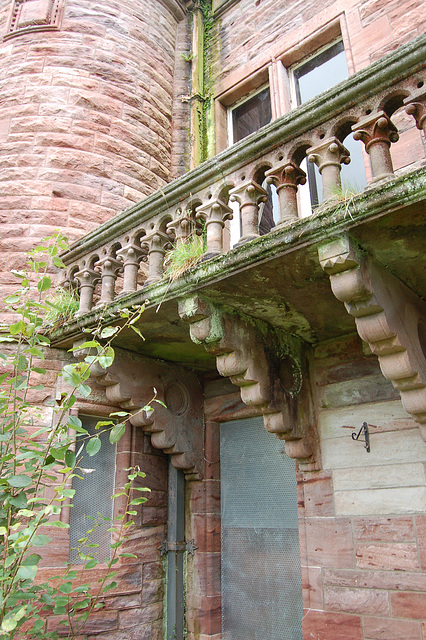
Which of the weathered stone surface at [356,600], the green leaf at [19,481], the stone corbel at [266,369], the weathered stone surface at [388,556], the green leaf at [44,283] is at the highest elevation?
the green leaf at [44,283]

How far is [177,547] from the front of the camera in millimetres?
4496

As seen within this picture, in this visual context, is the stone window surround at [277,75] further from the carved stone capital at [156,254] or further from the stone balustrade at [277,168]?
the carved stone capital at [156,254]

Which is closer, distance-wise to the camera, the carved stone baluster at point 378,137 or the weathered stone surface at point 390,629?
the carved stone baluster at point 378,137

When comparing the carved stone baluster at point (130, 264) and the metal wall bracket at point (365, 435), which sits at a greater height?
the carved stone baluster at point (130, 264)

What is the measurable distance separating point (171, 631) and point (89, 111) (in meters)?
4.90

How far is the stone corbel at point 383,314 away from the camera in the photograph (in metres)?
2.54

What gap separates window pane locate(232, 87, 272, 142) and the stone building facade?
3cm

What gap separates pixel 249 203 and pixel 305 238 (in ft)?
1.89

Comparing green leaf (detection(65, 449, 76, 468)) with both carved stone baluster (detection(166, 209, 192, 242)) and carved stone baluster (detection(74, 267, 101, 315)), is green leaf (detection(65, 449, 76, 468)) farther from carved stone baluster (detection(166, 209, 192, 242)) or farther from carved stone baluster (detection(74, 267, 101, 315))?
carved stone baluster (detection(74, 267, 101, 315))

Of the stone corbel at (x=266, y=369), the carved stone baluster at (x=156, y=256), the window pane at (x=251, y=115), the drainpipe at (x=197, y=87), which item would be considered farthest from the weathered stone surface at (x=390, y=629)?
the window pane at (x=251, y=115)

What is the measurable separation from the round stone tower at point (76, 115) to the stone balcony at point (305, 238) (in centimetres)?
116

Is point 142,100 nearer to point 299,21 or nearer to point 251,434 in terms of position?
point 299,21

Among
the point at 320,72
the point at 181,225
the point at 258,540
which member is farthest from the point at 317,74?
the point at 258,540

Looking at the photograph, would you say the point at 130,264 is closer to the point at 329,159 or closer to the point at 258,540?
the point at 329,159
